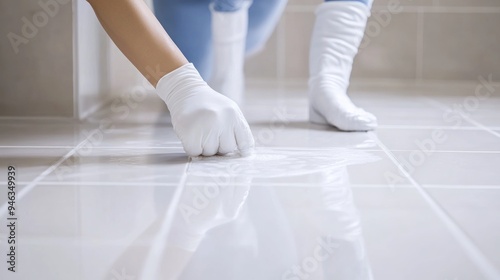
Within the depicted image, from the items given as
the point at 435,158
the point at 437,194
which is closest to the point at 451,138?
the point at 435,158

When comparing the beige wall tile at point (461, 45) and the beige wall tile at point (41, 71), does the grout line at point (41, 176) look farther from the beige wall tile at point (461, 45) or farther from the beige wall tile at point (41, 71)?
the beige wall tile at point (461, 45)

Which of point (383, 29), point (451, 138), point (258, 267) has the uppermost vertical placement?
point (383, 29)

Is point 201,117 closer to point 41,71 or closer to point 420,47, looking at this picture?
point 41,71

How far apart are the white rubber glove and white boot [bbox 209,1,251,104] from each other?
1.92ft

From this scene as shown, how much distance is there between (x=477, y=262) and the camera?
25.2 inches

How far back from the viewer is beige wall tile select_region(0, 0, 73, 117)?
5.12 ft

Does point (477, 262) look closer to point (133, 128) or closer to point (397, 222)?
point (397, 222)

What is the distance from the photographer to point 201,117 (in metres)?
1.09

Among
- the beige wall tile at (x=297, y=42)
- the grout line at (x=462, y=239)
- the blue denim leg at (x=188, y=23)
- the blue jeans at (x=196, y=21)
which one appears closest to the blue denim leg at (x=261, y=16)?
the blue jeans at (x=196, y=21)

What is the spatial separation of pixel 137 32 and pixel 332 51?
531 mm

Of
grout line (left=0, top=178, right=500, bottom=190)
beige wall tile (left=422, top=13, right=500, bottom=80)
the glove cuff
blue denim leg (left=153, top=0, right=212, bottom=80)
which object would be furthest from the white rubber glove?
beige wall tile (left=422, top=13, right=500, bottom=80)

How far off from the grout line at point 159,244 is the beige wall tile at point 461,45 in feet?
6.97

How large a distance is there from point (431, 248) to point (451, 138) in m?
0.73

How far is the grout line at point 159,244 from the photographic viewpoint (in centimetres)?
60
